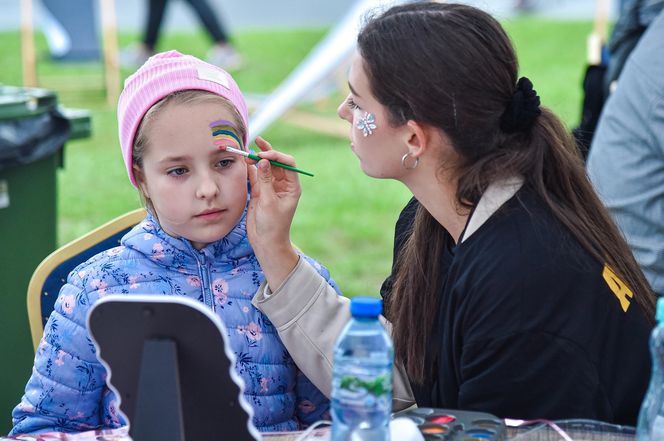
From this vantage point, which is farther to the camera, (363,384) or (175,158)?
(175,158)

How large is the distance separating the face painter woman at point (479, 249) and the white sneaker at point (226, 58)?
7603 millimetres

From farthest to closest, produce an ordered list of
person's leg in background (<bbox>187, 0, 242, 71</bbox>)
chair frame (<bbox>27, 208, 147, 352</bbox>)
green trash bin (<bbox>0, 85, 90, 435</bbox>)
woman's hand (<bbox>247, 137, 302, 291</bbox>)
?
1. person's leg in background (<bbox>187, 0, 242, 71</bbox>)
2. green trash bin (<bbox>0, 85, 90, 435</bbox>)
3. chair frame (<bbox>27, 208, 147, 352</bbox>)
4. woman's hand (<bbox>247, 137, 302, 291</bbox>)

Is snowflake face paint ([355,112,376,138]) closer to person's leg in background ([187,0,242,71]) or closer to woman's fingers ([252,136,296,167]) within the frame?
woman's fingers ([252,136,296,167])

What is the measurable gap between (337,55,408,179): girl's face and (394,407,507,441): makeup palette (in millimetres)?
584

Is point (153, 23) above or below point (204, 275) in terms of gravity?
above

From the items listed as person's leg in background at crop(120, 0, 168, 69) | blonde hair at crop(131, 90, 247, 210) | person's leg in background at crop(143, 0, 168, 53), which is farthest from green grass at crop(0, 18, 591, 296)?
blonde hair at crop(131, 90, 247, 210)

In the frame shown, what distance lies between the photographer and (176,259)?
2010mm

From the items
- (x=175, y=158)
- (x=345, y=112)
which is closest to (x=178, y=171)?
(x=175, y=158)

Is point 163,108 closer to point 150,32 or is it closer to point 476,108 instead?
point 476,108

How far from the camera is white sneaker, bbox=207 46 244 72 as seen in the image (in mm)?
9477

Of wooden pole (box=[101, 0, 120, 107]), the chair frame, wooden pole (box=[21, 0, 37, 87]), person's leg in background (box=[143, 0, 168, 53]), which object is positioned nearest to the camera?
the chair frame

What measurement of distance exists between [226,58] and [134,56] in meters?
0.92

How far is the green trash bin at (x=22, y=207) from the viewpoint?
2844 millimetres

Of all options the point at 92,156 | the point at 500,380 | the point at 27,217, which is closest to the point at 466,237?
the point at 500,380
